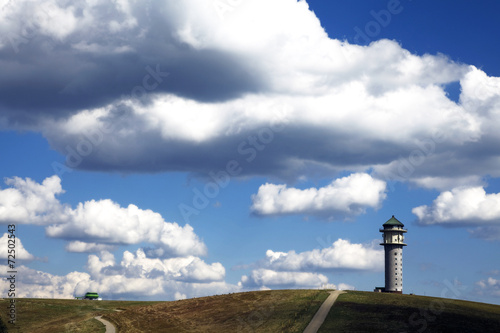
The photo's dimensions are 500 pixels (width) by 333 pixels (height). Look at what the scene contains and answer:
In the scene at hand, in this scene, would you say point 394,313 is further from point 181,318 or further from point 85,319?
point 85,319

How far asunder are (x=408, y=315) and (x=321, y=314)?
1356cm

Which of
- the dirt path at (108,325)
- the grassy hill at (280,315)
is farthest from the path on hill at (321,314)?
the dirt path at (108,325)

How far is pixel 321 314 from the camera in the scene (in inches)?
3514

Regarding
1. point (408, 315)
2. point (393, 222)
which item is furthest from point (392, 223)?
point (408, 315)

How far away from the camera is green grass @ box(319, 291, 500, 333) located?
8125 centimetres

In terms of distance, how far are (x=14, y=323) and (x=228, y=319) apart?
1596 inches

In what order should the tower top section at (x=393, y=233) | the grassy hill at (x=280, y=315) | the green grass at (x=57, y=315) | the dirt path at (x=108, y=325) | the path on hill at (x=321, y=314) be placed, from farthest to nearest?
the tower top section at (x=393, y=233)
the green grass at (x=57, y=315)
the dirt path at (x=108, y=325)
the grassy hill at (x=280, y=315)
the path on hill at (x=321, y=314)

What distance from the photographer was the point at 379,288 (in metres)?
141

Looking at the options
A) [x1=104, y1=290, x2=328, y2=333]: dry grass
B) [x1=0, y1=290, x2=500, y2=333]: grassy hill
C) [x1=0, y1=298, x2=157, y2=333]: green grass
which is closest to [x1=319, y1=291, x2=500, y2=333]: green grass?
[x1=0, y1=290, x2=500, y2=333]: grassy hill

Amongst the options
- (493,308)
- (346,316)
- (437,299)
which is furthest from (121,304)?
(493,308)

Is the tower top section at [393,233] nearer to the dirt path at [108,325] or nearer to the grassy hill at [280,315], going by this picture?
the grassy hill at [280,315]

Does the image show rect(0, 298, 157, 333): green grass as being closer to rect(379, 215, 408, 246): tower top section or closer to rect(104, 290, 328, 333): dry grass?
rect(104, 290, 328, 333): dry grass

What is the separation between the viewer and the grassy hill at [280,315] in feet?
273

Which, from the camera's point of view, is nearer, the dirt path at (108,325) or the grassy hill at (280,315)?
the grassy hill at (280,315)
